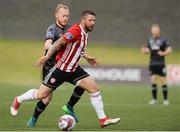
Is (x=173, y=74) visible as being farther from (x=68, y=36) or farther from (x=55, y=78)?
(x=68, y=36)

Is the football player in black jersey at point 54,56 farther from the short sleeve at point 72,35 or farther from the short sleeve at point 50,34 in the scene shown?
the short sleeve at point 72,35

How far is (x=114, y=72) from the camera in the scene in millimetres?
27141

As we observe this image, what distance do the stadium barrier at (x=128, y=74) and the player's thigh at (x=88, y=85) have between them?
15.3 m

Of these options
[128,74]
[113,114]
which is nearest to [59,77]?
[113,114]

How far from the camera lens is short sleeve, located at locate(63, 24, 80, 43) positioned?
1097cm

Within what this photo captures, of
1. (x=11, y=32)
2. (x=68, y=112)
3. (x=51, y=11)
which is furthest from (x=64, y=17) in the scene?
(x=11, y=32)

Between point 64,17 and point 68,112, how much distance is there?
165 cm

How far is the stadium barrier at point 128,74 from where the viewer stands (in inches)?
1057

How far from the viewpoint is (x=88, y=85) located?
11.3 metres

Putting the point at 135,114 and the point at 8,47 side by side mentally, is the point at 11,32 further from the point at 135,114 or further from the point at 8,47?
the point at 135,114

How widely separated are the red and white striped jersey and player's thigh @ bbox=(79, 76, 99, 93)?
0.85 feet

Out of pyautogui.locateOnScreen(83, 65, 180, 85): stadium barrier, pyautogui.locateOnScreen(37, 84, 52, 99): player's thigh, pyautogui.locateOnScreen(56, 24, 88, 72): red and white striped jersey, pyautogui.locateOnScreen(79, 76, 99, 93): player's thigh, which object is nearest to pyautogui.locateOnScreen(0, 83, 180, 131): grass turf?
pyautogui.locateOnScreen(37, 84, 52, 99): player's thigh

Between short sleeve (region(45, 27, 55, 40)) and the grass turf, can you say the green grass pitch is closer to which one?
the grass turf

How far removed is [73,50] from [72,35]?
36 centimetres
